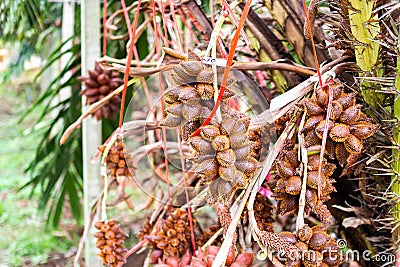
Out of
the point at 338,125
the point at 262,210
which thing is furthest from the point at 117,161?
the point at 338,125

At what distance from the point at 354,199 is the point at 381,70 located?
0.56 ft

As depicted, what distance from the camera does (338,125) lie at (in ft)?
1.17

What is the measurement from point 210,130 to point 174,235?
0.76 ft

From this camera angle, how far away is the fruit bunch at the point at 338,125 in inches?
14.0

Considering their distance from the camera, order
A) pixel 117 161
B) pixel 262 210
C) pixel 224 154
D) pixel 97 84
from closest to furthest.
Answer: pixel 224 154 < pixel 262 210 < pixel 117 161 < pixel 97 84

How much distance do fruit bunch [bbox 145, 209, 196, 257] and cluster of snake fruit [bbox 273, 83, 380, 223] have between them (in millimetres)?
189

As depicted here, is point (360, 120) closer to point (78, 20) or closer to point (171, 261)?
point (171, 261)

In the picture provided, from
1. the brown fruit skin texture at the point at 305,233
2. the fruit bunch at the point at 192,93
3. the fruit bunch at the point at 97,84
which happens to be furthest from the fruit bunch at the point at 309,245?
the fruit bunch at the point at 97,84

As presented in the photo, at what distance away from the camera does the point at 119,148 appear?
1.94ft

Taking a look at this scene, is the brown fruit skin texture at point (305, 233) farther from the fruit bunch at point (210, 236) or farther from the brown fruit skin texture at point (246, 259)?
the fruit bunch at point (210, 236)

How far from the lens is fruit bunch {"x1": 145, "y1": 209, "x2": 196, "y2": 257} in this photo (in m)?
0.54

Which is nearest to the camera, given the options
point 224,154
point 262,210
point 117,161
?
point 224,154

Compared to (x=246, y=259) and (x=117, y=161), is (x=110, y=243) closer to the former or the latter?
(x=117, y=161)

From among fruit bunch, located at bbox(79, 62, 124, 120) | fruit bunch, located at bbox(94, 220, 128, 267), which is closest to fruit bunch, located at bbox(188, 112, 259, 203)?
fruit bunch, located at bbox(94, 220, 128, 267)
